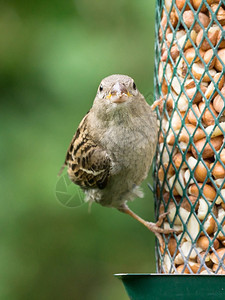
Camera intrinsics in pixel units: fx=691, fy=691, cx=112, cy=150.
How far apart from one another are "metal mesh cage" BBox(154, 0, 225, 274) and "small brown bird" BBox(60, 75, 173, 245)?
0.34ft

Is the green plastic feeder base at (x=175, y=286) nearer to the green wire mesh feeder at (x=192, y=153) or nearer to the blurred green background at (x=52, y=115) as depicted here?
the green wire mesh feeder at (x=192, y=153)

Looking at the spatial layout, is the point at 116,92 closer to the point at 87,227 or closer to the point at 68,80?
the point at 68,80

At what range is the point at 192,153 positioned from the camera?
3254 mm

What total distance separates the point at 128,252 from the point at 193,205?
1.94 metres

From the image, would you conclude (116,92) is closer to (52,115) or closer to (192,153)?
(192,153)

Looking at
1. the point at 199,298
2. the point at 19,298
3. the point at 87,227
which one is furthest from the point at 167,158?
the point at 19,298

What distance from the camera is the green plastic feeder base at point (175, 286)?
2.82 m

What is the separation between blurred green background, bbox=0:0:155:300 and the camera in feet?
14.9

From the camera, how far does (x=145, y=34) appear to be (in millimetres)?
4953

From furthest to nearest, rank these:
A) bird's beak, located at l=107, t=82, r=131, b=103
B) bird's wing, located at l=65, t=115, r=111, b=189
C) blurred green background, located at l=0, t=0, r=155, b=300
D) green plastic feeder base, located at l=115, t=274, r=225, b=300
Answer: blurred green background, located at l=0, t=0, r=155, b=300, bird's wing, located at l=65, t=115, r=111, b=189, bird's beak, located at l=107, t=82, r=131, b=103, green plastic feeder base, located at l=115, t=274, r=225, b=300

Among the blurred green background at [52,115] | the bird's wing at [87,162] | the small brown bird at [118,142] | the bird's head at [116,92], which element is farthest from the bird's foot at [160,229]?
the blurred green background at [52,115]

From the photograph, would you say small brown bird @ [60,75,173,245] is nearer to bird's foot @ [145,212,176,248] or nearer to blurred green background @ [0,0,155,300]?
bird's foot @ [145,212,176,248]

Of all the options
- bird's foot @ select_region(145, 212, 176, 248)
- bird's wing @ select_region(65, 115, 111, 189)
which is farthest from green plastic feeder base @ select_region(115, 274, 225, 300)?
bird's wing @ select_region(65, 115, 111, 189)

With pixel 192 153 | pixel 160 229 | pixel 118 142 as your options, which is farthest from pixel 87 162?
pixel 192 153
